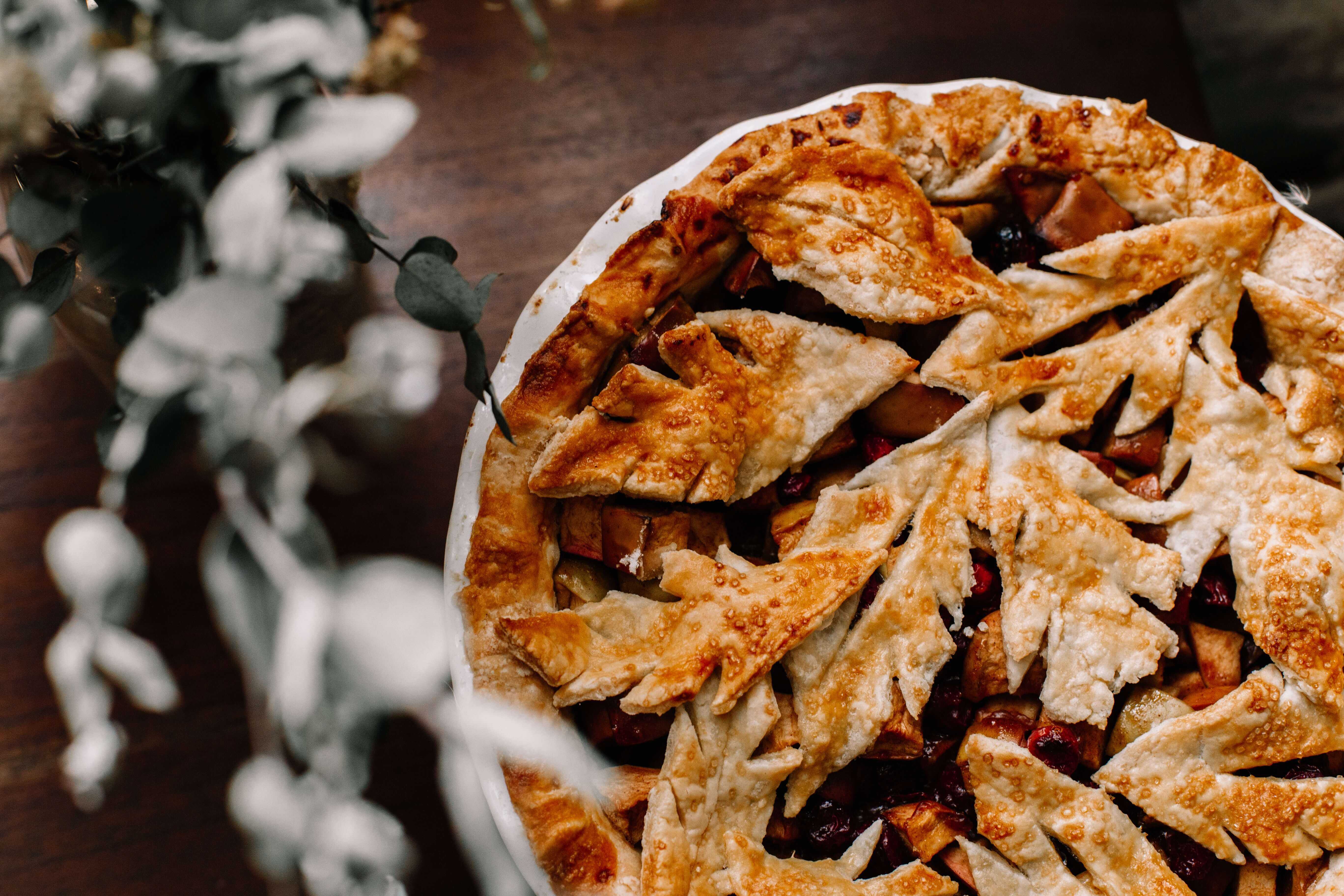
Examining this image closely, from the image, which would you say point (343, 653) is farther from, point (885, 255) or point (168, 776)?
point (885, 255)

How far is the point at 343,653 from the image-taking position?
1.68 m

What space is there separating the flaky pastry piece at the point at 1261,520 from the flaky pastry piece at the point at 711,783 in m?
0.69

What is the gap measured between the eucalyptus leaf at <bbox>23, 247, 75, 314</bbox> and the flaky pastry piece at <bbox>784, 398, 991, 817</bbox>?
0.99 m

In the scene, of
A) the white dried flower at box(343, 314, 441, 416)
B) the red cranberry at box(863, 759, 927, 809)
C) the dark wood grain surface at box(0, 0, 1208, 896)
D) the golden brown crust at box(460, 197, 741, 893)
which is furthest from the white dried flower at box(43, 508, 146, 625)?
the red cranberry at box(863, 759, 927, 809)

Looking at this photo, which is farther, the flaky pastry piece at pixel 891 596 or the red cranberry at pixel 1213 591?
the red cranberry at pixel 1213 591

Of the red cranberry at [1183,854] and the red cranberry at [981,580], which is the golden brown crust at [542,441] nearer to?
the red cranberry at [981,580]

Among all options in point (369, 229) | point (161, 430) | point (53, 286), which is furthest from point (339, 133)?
point (161, 430)

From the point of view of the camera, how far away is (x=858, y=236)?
1584 millimetres

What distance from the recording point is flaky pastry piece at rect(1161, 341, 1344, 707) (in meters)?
1.55

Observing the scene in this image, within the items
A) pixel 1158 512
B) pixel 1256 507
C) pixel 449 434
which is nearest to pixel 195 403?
pixel 449 434

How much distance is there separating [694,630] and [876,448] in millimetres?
404

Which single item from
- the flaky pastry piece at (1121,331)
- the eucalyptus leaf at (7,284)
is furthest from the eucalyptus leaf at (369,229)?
the flaky pastry piece at (1121,331)

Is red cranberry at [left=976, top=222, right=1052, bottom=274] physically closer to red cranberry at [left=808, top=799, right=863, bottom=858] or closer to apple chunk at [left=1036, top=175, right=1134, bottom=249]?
apple chunk at [left=1036, top=175, right=1134, bottom=249]

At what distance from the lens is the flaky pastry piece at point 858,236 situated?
1572 mm
